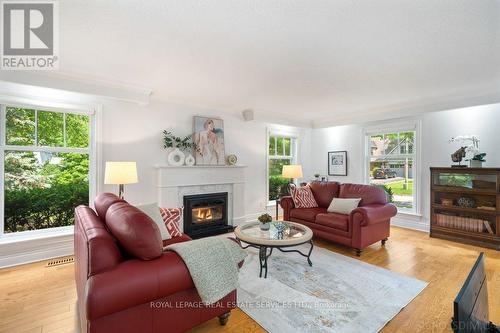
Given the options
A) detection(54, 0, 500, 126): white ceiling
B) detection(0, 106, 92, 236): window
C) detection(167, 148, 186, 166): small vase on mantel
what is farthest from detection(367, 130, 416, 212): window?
detection(0, 106, 92, 236): window

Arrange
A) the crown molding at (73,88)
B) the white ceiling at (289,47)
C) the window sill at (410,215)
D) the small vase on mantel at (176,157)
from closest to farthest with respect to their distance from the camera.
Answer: the white ceiling at (289,47) → the crown molding at (73,88) → the small vase on mantel at (176,157) → the window sill at (410,215)

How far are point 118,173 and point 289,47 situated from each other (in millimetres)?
2604

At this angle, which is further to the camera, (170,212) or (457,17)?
(170,212)

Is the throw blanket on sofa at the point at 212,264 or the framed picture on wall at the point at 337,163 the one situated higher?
the framed picture on wall at the point at 337,163

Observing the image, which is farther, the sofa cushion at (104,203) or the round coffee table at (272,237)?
the round coffee table at (272,237)

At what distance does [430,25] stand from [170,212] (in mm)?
3135

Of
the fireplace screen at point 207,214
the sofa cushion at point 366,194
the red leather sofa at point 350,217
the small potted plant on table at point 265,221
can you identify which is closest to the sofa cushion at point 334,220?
the red leather sofa at point 350,217

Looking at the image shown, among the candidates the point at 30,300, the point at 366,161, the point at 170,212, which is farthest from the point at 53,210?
the point at 366,161

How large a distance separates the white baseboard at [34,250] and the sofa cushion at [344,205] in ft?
13.0

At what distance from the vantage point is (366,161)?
5.50m

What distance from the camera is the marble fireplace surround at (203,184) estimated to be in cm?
403

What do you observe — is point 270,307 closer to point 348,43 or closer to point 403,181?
point 348,43

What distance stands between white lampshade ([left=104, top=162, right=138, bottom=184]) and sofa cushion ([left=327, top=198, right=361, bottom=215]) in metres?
3.07

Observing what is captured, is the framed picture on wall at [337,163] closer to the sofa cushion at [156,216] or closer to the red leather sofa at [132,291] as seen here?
the sofa cushion at [156,216]
